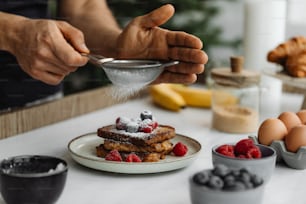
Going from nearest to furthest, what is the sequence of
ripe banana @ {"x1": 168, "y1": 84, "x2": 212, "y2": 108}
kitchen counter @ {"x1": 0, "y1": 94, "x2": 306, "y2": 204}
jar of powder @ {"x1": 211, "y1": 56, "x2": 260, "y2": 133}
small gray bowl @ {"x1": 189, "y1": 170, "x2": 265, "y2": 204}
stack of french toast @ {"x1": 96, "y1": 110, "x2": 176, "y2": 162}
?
small gray bowl @ {"x1": 189, "y1": 170, "x2": 265, "y2": 204} → kitchen counter @ {"x1": 0, "y1": 94, "x2": 306, "y2": 204} → stack of french toast @ {"x1": 96, "y1": 110, "x2": 176, "y2": 162} → jar of powder @ {"x1": 211, "y1": 56, "x2": 260, "y2": 133} → ripe banana @ {"x1": 168, "y1": 84, "x2": 212, "y2": 108}

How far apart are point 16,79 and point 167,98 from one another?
0.39m

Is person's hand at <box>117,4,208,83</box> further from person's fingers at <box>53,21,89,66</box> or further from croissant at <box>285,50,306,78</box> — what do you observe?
croissant at <box>285,50,306,78</box>

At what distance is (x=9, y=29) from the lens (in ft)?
4.17

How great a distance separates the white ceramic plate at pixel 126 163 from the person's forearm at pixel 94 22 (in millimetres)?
349

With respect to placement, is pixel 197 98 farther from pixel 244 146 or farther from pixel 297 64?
pixel 244 146

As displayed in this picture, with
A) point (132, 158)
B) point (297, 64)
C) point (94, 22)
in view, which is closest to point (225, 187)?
point (132, 158)

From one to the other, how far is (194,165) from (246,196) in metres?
0.32

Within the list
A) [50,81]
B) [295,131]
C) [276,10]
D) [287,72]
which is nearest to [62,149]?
[50,81]

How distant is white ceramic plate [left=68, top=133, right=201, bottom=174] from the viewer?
1.08 m

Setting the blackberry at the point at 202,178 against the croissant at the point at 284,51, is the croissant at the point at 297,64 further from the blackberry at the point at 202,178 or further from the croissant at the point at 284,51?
the blackberry at the point at 202,178

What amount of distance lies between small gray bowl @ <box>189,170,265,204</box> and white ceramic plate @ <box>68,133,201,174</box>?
209 mm

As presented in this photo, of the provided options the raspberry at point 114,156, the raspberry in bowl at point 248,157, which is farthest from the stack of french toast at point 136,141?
the raspberry in bowl at point 248,157

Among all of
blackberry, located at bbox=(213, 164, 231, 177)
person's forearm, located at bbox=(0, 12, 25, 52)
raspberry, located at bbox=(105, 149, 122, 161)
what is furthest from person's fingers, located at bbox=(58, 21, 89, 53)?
blackberry, located at bbox=(213, 164, 231, 177)

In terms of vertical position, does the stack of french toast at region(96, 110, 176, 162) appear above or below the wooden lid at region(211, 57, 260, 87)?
below
